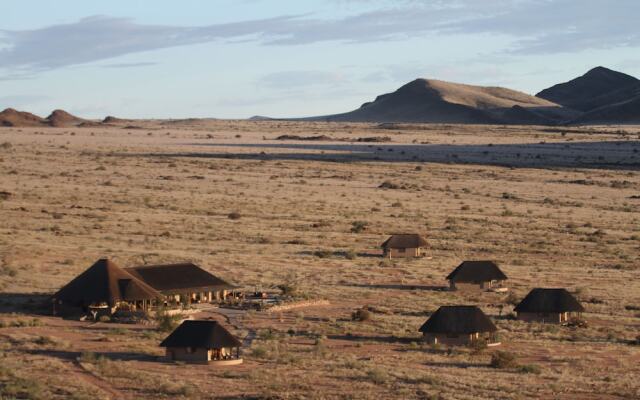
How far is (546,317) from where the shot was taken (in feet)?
142

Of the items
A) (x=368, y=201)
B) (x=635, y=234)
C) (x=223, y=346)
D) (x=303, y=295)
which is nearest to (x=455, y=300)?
(x=303, y=295)

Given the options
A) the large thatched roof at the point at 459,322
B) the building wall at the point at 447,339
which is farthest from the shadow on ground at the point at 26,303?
the large thatched roof at the point at 459,322

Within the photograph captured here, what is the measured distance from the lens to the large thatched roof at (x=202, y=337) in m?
34.3

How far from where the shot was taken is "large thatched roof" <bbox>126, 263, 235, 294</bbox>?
147 ft

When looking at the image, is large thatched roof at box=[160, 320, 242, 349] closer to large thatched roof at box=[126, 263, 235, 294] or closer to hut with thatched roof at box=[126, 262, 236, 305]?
hut with thatched roof at box=[126, 262, 236, 305]

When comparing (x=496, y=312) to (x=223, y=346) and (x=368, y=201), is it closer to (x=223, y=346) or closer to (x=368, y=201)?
(x=223, y=346)

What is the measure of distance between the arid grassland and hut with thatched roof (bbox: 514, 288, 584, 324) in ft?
2.59

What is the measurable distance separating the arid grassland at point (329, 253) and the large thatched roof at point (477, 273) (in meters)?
1.13

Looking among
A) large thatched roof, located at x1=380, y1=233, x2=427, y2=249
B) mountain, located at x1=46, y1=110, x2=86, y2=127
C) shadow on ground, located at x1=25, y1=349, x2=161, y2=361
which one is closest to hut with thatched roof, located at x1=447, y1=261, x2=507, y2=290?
large thatched roof, located at x1=380, y1=233, x2=427, y2=249

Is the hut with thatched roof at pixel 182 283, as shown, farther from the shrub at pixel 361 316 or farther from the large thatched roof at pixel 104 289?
the shrub at pixel 361 316

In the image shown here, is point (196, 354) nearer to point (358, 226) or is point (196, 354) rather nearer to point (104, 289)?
point (104, 289)

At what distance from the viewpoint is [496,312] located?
44938 millimetres

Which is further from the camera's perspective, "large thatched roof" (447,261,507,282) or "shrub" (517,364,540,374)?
"large thatched roof" (447,261,507,282)

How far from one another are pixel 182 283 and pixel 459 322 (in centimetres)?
1185
